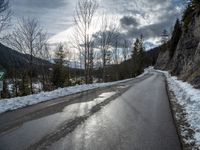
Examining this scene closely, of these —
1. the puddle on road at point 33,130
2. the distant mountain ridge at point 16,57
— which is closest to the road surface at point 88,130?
the puddle on road at point 33,130

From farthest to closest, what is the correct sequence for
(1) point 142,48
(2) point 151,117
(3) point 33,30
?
(1) point 142,48 → (3) point 33,30 → (2) point 151,117

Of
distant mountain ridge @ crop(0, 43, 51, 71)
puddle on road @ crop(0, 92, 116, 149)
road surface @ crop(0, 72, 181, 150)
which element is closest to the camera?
road surface @ crop(0, 72, 181, 150)

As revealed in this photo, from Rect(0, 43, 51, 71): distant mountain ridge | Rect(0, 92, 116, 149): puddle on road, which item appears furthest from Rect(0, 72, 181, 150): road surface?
Rect(0, 43, 51, 71): distant mountain ridge

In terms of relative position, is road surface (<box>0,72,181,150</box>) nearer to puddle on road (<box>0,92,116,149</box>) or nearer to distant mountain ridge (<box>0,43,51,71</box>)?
puddle on road (<box>0,92,116,149</box>)

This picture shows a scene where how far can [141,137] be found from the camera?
5926 millimetres

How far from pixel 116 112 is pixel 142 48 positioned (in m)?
84.2

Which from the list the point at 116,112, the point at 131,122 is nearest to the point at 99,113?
the point at 116,112

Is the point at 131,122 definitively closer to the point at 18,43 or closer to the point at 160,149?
the point at 160,149

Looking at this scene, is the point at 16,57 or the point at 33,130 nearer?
the point at 33,130

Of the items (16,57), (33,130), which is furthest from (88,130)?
(16,57)

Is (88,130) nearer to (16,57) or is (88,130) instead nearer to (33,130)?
(33,130)

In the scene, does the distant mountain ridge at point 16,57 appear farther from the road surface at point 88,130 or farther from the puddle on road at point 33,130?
the puddle on road at point 33,130

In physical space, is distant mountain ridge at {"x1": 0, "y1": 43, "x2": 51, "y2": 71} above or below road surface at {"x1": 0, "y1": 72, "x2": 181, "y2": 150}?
above

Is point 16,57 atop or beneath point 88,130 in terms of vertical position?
atop
